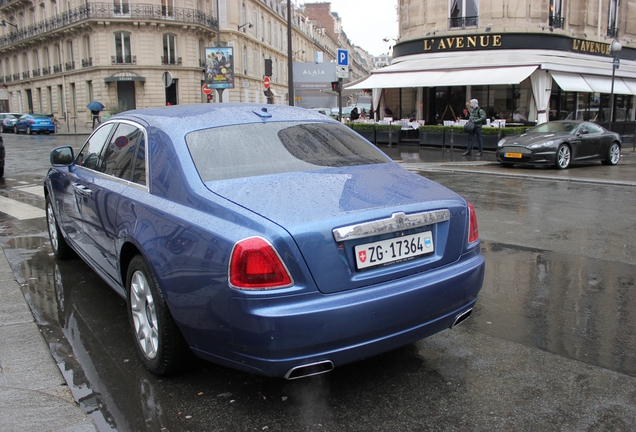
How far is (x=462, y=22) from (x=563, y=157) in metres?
12.8

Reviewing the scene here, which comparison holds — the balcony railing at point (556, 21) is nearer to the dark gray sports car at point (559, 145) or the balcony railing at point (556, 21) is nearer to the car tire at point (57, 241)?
the dark gray sports car at point (559, 145)

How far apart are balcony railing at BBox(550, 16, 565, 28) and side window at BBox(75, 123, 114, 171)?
24.0m

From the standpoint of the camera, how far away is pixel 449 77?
22.7 meters

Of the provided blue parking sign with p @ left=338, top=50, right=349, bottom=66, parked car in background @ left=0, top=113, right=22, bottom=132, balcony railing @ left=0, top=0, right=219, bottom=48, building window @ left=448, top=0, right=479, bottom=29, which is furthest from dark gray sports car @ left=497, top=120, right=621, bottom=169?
balcony railing @ left=0, top=0, right=219, bottom=48

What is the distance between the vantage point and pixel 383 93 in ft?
90.0

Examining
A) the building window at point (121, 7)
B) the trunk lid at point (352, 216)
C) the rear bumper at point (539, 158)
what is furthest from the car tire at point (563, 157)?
the building window at point (121, 7)

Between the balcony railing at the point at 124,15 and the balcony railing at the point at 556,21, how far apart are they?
34768 millimetres

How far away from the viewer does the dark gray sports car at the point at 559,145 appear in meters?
14.0

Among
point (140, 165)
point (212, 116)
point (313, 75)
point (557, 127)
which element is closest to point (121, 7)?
point (313, 75)

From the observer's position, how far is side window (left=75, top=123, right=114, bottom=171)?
14.5ft

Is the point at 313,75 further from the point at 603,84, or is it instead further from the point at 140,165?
the point at 140,165

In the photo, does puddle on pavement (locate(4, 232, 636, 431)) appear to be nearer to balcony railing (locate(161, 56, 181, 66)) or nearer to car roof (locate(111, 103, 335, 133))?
car roof (locate(111, 103, 335, 133))

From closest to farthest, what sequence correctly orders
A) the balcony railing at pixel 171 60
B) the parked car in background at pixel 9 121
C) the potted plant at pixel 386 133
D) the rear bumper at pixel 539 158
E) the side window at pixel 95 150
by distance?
the side window at pixel 95 150 < the rear bumper at pixel 539 158 < the potted plant at pixel 386 133 < the parked car in background at pixel 9 121 < the balcony railing at pixel 171 60

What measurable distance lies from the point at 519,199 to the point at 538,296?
204 inches
